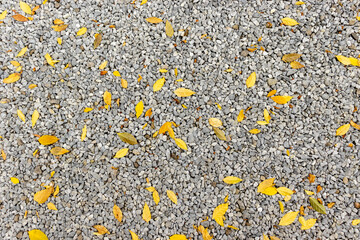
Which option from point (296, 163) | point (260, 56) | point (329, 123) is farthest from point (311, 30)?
point (296, 163)

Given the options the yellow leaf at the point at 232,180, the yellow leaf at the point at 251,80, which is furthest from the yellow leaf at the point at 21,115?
the yellow leaf at the point at 251,80

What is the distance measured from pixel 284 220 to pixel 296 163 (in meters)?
0.41

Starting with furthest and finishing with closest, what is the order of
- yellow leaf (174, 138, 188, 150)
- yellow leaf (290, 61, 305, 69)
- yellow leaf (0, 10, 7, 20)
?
yellow leaf (0, 10, 7, 20), yellow leaf (290, 61, 305, 69), yellow leaf (174, 138, 188, 150)

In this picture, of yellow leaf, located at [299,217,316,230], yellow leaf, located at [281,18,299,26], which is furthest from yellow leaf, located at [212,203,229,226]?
yellow leaf, located at [281,18,299,26]

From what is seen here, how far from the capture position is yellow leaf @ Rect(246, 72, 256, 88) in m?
2.08

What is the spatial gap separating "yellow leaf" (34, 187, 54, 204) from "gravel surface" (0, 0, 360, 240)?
38mm

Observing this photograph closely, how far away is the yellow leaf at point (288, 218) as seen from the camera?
1899mm

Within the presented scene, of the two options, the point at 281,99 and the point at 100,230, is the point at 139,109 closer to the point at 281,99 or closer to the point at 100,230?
the point at 100,230

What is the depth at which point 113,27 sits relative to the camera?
2191mm

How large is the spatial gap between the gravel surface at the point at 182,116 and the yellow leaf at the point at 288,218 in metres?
0.03

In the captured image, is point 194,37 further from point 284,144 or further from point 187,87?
point 284,144

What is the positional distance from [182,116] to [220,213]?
0.74 metres

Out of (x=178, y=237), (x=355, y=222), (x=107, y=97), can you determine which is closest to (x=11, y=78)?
(x=107, y=97)

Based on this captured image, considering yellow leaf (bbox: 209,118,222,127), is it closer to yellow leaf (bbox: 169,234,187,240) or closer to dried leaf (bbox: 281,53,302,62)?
dried leaf (bbox: 281,53,302,62)
